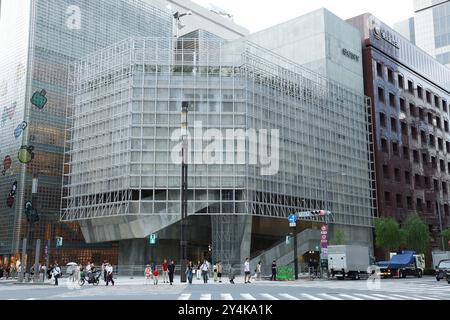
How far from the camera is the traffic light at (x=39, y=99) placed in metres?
70.8

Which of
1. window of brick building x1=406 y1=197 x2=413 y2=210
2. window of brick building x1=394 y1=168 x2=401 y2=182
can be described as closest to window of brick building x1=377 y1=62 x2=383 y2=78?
window of brick building x1=394 y1=168 x2=401 y2=182

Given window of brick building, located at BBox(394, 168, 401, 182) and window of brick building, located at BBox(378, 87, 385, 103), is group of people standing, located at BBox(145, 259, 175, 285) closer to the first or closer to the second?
window of brick building, located at BBox(394, 168, 401, 182)

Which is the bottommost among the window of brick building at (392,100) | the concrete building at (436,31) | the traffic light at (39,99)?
the traffic light at (39,99)

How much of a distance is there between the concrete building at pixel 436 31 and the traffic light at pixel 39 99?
126281 mm

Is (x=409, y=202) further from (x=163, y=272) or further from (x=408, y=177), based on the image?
(x=163, y=272)

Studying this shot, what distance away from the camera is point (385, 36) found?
80438 millimetres

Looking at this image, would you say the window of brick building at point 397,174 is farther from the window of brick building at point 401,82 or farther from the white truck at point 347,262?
the white truck at point 347,262

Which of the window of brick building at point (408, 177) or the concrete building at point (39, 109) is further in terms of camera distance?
the window of brick building at point (408, 177)

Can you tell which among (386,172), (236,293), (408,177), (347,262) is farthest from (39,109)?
(236,293)

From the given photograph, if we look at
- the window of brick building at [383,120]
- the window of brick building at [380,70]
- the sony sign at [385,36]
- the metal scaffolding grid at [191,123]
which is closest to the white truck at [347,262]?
the metal scaffolding grid at [191,123]

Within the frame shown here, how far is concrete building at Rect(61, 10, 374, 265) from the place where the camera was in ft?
176

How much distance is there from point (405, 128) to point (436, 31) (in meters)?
95.0

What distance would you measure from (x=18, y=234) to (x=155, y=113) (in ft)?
92.4

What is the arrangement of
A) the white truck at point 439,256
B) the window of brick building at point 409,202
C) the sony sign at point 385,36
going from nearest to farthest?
the white truck at point 439,256, the sony sign at point 385,36, the window of brick building at point 409,202
